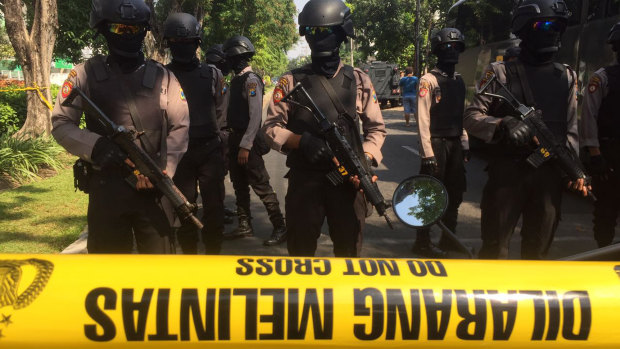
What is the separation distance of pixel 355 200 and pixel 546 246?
131cm

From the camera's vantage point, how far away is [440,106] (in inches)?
175

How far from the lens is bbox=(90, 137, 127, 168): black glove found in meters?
2.56

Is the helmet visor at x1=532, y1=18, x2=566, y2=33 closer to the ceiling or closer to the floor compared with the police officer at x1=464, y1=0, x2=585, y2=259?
closer to the ceiling

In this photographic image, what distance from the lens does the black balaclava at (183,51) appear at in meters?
3.92

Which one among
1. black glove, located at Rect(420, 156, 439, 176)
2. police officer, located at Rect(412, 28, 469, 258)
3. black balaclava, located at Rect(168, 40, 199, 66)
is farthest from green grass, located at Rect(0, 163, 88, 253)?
police officer, located at Rect(412, 28, 469, 258)

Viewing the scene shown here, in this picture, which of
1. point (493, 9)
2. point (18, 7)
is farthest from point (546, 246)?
point (18, 7)

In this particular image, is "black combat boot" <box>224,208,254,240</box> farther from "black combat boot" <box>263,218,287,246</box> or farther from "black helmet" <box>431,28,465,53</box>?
"black helmet" <box>431,28,465,53</box>

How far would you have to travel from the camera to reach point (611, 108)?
3799 mm

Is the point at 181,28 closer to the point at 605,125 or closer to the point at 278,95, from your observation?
the point at 278,95

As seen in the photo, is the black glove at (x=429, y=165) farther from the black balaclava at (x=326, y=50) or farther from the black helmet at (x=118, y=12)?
the black helmet at (x=118, y=12)

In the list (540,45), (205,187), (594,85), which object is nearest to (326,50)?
(540,45)

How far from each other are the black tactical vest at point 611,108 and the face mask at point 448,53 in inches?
47.4

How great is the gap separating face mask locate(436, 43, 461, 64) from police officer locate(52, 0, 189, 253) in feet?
8.60

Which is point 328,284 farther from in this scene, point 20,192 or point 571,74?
point 20,192
